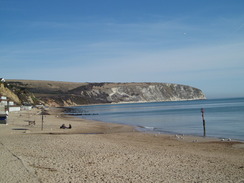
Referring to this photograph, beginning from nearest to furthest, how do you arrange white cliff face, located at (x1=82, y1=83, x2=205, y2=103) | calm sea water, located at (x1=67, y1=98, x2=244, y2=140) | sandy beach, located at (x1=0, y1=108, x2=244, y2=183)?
1. sandy beach, located at (x1=0, y1=108, x2=244, y2=183)
2. calm sea water, located at (x1=67, y1=98, x2=244, y2=140)
3. white cliff face, located at (x1=82, y1=83, x2=205, y2=103)

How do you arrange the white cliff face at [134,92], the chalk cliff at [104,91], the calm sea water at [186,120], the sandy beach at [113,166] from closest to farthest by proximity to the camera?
the sandy beach at [113,166], the calm sea water at [186,120], the chalk cliff at [104,91], the white cliff face at [134,92]

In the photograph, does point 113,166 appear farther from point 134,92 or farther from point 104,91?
point 134,92

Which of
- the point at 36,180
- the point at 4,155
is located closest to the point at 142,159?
the point at 36,180

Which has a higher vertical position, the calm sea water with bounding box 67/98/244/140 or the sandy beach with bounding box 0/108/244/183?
the sandy beach with bounding box 0/108/244/183

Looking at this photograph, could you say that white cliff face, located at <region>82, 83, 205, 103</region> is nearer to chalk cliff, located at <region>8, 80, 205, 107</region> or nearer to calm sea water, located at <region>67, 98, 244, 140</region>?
chalk cliff, located at <region>8, 80, 205, 107</region>

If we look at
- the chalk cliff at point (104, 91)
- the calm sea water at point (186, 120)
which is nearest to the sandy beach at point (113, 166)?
the calm sea water at point (186, 120)

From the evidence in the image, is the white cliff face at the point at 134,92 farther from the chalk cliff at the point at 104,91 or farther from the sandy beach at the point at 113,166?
the sandy beach at the point at 113,166

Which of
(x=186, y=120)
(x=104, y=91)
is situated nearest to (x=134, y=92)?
(x=104, y=91)

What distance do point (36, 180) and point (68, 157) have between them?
3.91m

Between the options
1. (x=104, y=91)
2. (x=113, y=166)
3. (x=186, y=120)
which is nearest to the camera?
(x=113, y=166)

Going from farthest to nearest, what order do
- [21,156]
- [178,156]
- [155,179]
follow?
[178,156], [21,156], [155,179]

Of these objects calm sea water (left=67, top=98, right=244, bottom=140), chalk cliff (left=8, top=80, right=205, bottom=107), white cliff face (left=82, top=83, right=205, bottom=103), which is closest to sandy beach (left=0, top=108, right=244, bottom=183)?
calm sea water (left=67, top=98, right=244, bottom=140)

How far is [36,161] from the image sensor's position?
417 inches

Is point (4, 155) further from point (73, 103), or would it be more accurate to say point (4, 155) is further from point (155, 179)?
point (73, 103)
